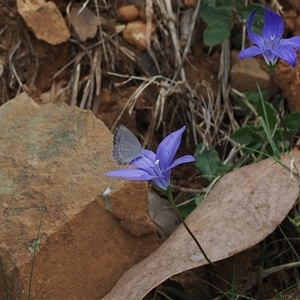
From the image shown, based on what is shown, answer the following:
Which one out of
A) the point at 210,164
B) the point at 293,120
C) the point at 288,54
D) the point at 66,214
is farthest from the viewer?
the point at 210,164

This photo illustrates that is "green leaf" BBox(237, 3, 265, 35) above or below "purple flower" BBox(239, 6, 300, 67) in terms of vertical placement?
below

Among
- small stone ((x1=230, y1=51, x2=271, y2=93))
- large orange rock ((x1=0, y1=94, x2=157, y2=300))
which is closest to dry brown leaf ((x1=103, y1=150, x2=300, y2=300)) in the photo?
large orange rock ((x1=0, y1=94, x2=157, y2=300))

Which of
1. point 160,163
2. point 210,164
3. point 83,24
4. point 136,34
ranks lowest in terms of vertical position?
point 210,164

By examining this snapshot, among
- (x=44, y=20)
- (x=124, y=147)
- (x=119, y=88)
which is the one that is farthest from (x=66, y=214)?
(x=44, y=20)

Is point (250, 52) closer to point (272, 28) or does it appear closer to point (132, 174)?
point (272, 28)

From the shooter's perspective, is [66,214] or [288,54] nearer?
[288,54]

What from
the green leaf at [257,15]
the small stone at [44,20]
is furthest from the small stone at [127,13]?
the green leaf at [257,15]

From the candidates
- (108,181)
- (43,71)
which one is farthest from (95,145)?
(43,71)

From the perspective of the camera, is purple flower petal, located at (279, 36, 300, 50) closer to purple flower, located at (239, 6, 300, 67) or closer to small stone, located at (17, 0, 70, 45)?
purple flower, located at (239, 6, 300, 67)
